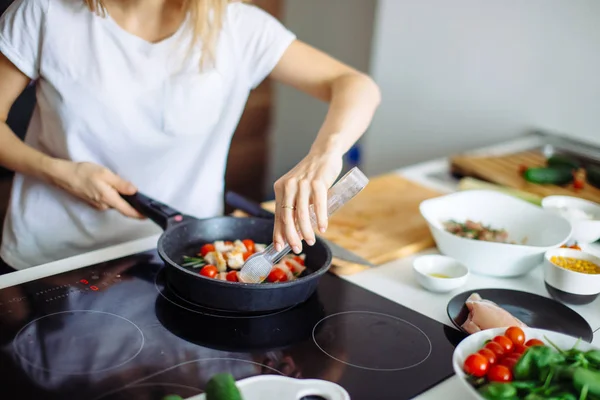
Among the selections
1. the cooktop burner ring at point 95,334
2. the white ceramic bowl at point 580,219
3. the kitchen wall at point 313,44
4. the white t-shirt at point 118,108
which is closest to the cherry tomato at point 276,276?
the cooktop burner ring at point 95,334

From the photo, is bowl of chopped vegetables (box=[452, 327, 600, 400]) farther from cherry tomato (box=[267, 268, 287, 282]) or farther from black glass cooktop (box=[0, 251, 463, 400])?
cherry tomato (box=[267, 268, 287, 282])

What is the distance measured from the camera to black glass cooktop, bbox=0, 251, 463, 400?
0.85 meters

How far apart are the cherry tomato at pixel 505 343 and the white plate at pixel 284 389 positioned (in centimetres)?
21

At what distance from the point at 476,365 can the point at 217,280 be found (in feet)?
1.26

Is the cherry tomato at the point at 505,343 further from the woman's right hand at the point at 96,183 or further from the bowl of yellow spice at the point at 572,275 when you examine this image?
the woman's right hand at the point at 96,183

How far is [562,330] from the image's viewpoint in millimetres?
1046

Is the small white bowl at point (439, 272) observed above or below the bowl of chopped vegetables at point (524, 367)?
below

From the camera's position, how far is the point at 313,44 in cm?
305

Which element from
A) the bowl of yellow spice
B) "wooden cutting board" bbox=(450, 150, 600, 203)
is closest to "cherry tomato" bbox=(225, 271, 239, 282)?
the bowl of yellow spice

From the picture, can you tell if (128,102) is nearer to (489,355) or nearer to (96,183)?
(96,183)

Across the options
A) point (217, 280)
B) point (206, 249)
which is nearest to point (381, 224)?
point (206, 249)

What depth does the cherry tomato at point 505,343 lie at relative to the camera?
86 centimetres

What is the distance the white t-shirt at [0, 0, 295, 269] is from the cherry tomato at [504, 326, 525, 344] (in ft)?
2.58

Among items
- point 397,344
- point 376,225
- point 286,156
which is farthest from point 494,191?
point 286,156
